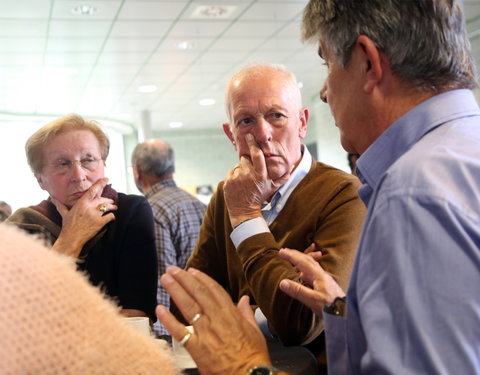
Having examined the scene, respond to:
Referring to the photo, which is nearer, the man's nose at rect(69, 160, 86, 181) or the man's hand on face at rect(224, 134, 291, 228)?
the man's hand on face at rect(224, 134, 291, 228)

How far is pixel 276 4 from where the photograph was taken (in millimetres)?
6039

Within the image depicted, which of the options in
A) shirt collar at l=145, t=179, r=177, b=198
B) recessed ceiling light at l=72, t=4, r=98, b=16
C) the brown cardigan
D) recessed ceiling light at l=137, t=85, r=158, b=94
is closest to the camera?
Result: the brown cardigan

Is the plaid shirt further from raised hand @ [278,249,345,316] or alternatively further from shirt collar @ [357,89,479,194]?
shirt collar @ [357,89,479,194]

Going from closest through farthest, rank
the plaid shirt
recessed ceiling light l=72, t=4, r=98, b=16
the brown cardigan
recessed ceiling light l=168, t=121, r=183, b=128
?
the brown cardigan
the plaid shirt
recessed ceiling light l=72, t=4, r=98, b=16
recessed ceiling light l=168, t=121, r=183, b=128

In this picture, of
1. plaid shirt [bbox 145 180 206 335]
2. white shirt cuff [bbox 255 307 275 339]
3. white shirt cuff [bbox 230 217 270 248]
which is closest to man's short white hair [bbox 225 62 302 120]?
white shirt cuff [bbox 230 217 270 248]

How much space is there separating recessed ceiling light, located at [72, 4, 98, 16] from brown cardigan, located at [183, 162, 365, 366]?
442cm

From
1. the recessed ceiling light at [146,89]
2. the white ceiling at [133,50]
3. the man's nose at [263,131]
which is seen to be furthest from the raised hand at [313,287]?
the recessed ceiling light at [146,89]

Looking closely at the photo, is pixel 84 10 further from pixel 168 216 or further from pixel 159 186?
pixel 168 216

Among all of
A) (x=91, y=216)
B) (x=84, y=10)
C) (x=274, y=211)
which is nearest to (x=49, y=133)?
(x=91, y=216)

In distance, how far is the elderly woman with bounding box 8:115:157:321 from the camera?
215 cm

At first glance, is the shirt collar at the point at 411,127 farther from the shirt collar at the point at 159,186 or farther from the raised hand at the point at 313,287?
the shirt collar at the point at 159,186

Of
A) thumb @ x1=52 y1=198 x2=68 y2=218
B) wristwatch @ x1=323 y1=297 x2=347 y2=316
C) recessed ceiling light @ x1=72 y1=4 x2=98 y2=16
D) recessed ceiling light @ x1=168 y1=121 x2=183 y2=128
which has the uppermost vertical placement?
recessed ceiling light @ x1=72 y1=4 x2=98 y2=16

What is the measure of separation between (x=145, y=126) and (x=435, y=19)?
10.9 metres

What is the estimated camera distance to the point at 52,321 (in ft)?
1.61
